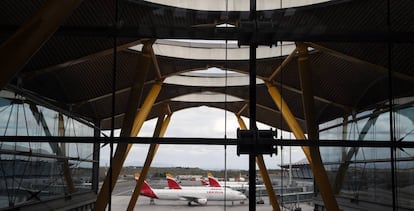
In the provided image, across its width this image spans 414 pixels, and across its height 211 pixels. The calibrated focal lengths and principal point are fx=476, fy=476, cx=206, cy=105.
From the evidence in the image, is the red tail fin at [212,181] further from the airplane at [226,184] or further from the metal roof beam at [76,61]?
the metal roof beam at [76,61]

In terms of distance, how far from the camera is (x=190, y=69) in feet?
74.5

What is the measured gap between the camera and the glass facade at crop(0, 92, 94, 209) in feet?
54.3

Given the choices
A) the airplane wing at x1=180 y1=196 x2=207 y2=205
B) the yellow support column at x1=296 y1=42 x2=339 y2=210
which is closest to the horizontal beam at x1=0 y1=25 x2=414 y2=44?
the yellow support column at x1=296 y1=42 x2=339 y2=210

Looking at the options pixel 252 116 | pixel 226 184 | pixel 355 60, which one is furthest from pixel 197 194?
pixel 355 60

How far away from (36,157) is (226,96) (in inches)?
344

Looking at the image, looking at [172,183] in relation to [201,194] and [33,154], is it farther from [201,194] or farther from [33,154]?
[33,154]

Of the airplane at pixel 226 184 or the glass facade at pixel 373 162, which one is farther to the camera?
the airplane at pixel 226 184

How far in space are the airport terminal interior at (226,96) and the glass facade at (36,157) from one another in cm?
7

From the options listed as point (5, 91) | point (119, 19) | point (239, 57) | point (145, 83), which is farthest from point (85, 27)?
point (145, 83)

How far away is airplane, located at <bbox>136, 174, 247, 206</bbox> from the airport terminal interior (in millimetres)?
461

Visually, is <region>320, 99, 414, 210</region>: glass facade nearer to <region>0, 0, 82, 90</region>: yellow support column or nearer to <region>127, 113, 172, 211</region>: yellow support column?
<region>127, 113, 172, 211</region>: yellow support column

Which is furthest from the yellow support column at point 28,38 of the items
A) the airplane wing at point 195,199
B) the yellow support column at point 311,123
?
the yellow support column at point 311,123

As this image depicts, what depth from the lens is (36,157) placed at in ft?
63.1

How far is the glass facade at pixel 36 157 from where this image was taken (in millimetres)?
16547
